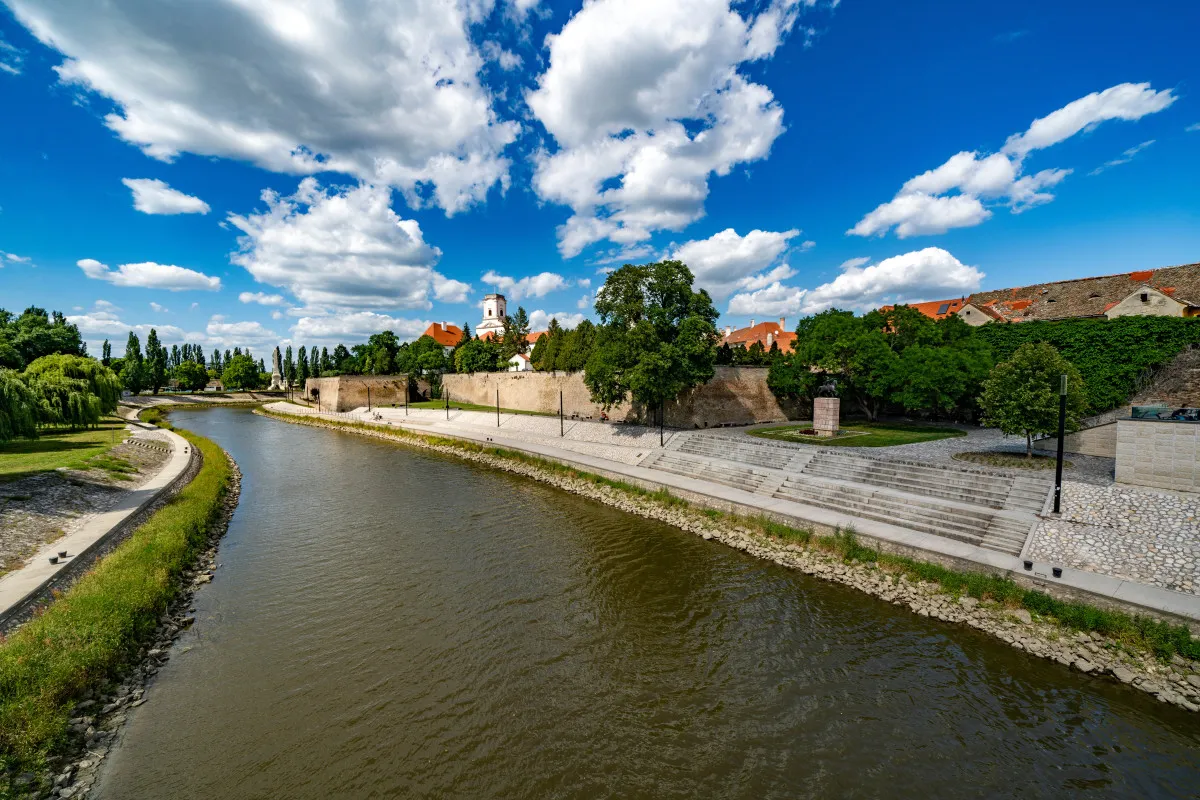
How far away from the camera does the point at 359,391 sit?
5450 centimetres

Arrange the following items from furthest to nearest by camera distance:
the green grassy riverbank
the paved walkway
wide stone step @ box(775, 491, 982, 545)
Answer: wide stone step @ box(775, 491, 982, 545)
the paved walkway
the green grassy riverbank

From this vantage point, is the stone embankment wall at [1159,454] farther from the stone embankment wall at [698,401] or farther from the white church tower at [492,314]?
the white church tower at [492,314]

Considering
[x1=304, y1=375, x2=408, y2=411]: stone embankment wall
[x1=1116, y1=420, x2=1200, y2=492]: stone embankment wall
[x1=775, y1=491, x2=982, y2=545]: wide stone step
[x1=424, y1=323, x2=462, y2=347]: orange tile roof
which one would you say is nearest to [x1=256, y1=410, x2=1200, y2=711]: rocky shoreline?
[x1=775, y1=491, x2=982, y2=545]: wide stone step

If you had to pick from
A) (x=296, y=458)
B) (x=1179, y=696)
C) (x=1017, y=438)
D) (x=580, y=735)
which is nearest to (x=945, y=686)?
(x=1179, y=696)

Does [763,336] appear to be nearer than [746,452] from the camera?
No

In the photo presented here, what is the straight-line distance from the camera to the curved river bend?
6012 mm

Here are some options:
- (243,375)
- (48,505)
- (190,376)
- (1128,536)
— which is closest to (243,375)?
(243,375)

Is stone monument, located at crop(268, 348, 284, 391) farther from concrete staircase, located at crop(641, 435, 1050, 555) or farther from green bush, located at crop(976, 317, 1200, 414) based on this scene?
green bush, located at crop(976, 317, 1200, 414)

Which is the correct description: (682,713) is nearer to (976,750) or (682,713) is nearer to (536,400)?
(976,750)

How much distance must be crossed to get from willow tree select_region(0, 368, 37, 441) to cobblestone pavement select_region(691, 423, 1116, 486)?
86.8 ft

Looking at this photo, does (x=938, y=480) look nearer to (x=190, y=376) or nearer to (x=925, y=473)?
(x=925, y=473)

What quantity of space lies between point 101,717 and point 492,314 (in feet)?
283

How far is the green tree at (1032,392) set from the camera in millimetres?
14203

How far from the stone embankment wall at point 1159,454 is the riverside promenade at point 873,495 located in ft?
6.48
